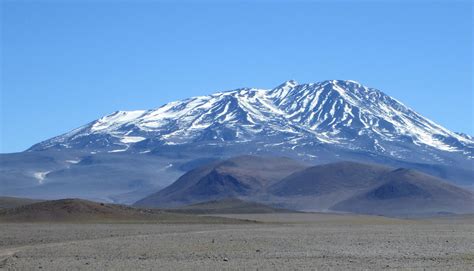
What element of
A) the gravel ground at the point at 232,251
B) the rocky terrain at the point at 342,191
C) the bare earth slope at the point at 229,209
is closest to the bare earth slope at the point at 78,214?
the gravel ground at the point at 232,251

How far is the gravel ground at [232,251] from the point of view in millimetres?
31422

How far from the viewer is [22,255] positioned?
117 feet

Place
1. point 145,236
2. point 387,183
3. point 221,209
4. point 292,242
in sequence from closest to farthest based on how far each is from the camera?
point 292,242, point 145,236, point 221,209, point 387,183

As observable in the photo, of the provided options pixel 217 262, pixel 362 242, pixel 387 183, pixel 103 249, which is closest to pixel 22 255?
pixel 103 249

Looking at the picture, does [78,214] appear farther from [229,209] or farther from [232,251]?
[229,209]

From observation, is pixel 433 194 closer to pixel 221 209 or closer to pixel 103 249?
pixel 221 209

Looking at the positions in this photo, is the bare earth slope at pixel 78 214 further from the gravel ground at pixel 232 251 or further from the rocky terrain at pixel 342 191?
the rocky terrain at pixel 342 191

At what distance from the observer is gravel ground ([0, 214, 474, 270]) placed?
31.4 m

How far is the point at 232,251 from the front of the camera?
3716cm

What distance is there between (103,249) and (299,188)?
5780 inches

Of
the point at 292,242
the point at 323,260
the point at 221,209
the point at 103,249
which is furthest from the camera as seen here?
the point at 221,209

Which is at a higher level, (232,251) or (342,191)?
(342,191)

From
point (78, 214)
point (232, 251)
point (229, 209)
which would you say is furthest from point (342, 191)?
point (232, 251)

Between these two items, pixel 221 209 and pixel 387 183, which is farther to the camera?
pixel 387 183
